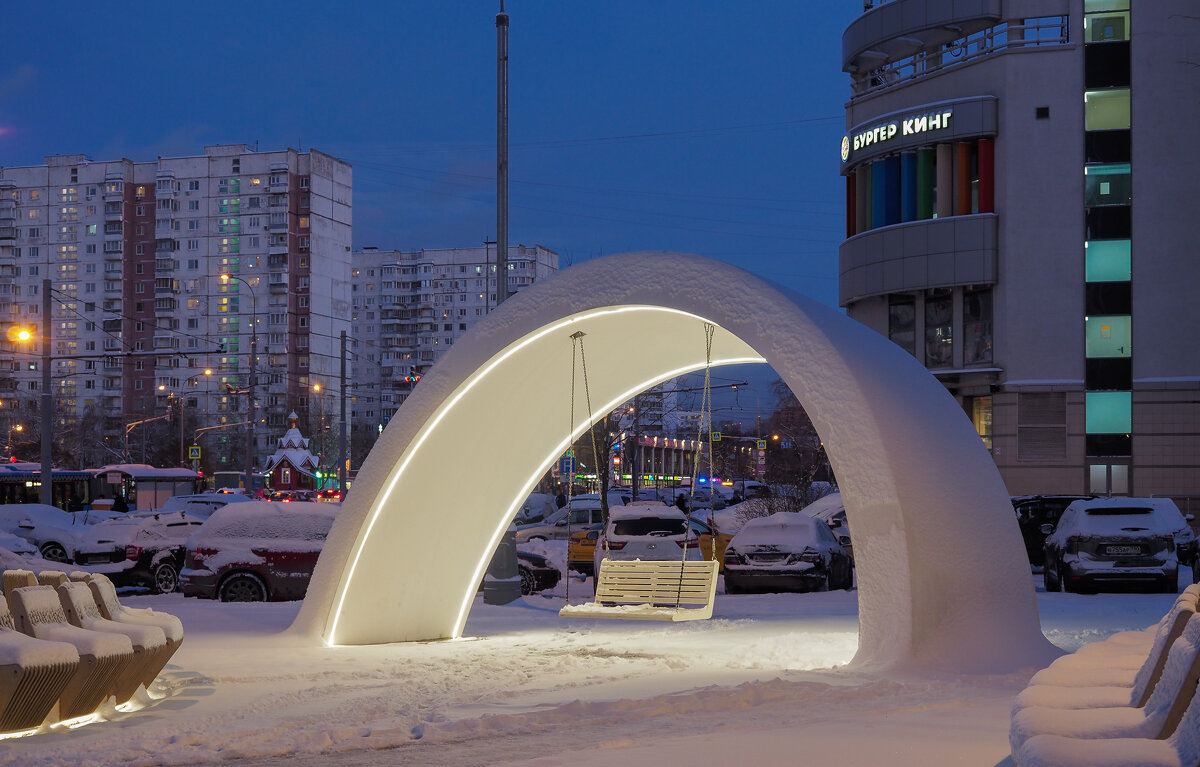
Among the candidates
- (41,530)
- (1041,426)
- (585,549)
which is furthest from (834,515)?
→ (41,530)

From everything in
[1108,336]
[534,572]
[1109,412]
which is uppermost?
[1108,336]

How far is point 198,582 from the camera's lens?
18.8 m

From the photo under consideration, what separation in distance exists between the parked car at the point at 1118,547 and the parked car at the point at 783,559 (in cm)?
358

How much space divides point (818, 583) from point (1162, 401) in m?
20.2

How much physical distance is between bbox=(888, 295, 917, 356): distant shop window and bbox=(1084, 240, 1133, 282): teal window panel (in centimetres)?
522

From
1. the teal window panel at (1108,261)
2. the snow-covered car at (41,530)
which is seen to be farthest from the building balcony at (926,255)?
the snow-covered car at (41,530)

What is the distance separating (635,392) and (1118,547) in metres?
8.78

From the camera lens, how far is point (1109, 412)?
36688 mm

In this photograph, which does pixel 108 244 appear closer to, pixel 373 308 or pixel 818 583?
pixel 373 308

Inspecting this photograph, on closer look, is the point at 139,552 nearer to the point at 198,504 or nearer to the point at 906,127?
the point at 198,504

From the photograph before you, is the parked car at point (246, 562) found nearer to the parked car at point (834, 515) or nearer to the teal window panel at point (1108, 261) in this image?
the parked car at point (834, 515)

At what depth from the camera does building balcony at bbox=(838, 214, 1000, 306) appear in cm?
3734

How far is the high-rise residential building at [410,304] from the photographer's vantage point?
127 meters

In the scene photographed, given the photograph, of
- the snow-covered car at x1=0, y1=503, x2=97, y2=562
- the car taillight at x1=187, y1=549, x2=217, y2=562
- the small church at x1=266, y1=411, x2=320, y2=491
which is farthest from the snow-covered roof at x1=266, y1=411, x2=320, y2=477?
the car taillight at x1=187, y1=549, x2=217, y2=562
